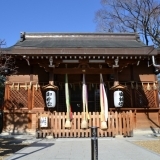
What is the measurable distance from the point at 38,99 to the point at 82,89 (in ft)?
9.00

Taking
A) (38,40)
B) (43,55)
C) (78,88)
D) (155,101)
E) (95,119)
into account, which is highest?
(38,40)

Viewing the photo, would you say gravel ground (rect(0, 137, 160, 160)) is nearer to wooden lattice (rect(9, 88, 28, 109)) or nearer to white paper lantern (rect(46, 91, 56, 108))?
white paper lantern (rect(46, 91, 56, 108))

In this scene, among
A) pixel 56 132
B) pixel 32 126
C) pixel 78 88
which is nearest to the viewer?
pixel 56 132

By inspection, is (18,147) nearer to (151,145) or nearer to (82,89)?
(151,145)

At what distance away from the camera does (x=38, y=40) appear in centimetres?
1659

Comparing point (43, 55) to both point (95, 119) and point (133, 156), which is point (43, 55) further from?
point (133, 156)

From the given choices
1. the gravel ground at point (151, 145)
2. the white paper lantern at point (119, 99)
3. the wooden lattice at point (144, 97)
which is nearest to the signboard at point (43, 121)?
the white paper lantern at point (119, 99)

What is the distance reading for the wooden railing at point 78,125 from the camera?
37.4ft

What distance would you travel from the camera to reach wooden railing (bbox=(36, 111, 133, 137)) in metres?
11.4

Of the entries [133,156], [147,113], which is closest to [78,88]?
[147,113]

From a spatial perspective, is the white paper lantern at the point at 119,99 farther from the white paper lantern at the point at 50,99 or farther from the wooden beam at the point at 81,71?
the white paper lantern at the point at 50,99

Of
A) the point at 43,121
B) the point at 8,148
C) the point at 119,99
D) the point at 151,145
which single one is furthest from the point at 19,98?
the point at 151,145

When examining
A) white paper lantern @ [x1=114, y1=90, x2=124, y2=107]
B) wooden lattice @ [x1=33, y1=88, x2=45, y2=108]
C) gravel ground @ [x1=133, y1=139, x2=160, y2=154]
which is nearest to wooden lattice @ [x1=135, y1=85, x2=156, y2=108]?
white paper lantern @ [x1=114, y1=90, x2=124, y2=107]

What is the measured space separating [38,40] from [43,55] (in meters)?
5.12
